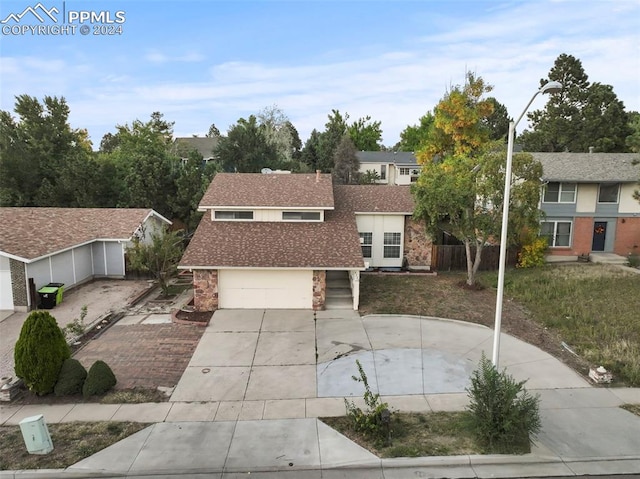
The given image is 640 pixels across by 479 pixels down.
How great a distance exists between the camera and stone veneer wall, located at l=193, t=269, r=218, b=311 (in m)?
17.2

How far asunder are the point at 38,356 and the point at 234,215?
408 inches

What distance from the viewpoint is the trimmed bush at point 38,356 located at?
34.7 ft

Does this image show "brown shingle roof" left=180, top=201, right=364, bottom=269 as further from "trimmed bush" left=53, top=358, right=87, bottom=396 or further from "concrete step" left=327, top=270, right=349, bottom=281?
"trimmed bush" left=53, top=358, right=87, bottom=396

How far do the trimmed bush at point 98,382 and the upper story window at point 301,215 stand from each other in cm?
1049

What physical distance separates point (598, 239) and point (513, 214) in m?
11.5

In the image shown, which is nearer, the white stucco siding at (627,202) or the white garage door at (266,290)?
the white garage door at (266,290)

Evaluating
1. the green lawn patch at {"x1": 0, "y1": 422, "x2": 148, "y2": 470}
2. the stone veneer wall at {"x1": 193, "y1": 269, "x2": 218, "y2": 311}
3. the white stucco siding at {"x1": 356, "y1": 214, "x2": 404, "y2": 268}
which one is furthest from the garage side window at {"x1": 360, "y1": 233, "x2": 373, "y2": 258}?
the green lawn patch at {"x1": 0, "y1": 422, "x2": 148, "y2": 470}

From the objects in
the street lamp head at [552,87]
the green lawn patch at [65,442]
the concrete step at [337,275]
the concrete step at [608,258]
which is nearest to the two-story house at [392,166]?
the concrete step at [608,258]

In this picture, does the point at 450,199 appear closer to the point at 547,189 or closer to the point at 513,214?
the point at 513,214

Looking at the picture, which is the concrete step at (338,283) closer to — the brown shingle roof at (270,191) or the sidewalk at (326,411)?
the brown shingle roof at (270,191)

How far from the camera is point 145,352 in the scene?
44.2 ft

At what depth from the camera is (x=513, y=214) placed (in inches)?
735

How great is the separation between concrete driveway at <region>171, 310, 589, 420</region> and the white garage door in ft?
2.83

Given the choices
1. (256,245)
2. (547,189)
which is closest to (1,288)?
(256,245)
